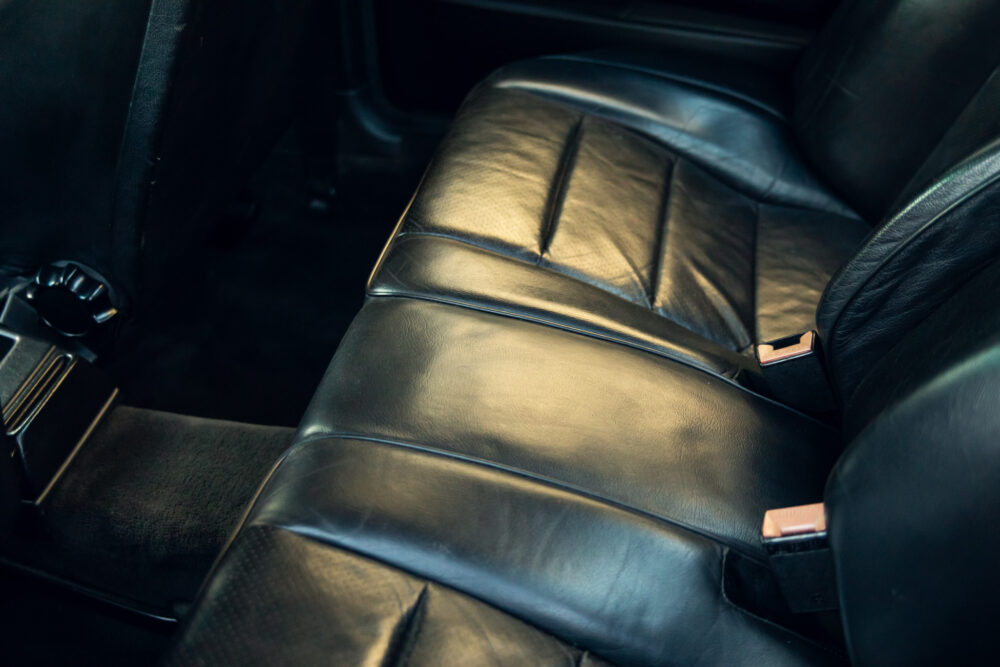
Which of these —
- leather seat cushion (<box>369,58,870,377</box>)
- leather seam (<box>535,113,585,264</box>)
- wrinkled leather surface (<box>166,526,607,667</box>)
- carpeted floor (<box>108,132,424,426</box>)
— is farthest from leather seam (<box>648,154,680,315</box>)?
carpeted floor (<box>108,132,424,426</box>)

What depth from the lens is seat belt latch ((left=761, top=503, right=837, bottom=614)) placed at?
688 mm

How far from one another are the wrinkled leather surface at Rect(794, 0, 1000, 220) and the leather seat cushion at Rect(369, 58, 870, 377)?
0.05 m

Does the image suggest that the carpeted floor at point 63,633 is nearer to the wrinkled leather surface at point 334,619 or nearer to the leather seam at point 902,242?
the wrinkled leather surface at point 334,619

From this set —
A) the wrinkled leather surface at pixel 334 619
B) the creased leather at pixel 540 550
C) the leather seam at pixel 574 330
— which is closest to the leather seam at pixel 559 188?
the leather seam at pixel 574 330

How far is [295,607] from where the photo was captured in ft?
2.15

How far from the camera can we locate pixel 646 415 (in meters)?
0.86

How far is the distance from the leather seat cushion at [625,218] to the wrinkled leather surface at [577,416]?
6 cm

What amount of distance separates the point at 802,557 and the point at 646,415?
0.70 feet

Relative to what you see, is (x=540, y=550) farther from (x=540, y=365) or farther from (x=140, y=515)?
(x=140, y=515)

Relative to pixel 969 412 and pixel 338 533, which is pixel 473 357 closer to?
pixel 338 533

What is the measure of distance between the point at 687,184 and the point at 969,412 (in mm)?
784

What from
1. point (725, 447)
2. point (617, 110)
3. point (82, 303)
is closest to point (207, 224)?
point (82, 303)

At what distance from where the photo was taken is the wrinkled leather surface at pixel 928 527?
0.51 meters

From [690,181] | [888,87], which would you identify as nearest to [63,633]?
[690,181]
